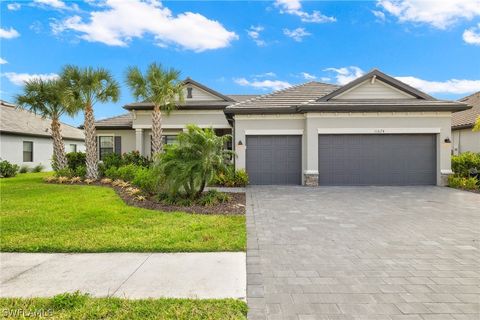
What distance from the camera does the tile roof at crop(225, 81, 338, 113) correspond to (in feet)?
41.7

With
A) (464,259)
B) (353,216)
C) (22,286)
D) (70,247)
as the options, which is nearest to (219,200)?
(353,216)

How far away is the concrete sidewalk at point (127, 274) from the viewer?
3289 mm

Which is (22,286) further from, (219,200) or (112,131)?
(112,131)

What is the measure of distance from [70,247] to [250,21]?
12.8m

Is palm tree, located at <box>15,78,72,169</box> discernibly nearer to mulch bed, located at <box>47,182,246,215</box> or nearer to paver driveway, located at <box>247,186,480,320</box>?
mulch bed, located at <box>47,182,246,215</box>

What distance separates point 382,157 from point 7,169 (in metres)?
22.9

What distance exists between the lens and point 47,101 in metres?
14.7

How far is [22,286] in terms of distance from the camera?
11.3 ft

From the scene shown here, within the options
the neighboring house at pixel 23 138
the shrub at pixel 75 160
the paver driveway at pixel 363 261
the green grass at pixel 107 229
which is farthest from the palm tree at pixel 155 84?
the neighboring house at pixel 23 138

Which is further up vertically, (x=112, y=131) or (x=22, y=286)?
(x=112, y=131)

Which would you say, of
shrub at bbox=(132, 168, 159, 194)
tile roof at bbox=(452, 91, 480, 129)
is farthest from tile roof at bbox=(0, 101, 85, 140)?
tile roof at bbox=(452, 91, 480, 129)

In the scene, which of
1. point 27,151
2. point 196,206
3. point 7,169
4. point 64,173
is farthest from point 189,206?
point 27,151

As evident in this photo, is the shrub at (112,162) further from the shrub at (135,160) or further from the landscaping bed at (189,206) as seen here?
the landscaping bed at (189,206)

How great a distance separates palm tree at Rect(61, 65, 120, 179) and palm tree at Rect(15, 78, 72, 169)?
1000 millimetres
